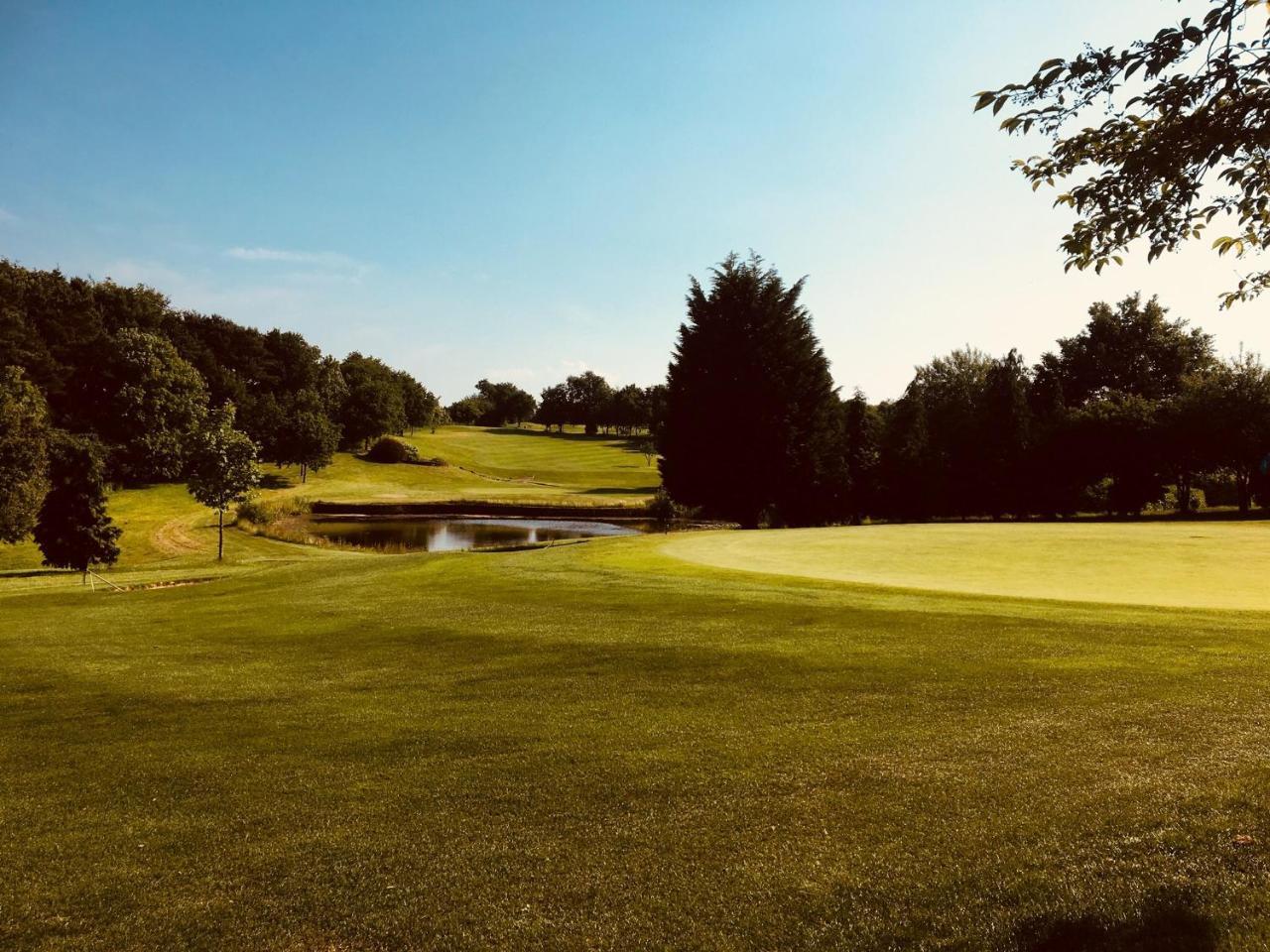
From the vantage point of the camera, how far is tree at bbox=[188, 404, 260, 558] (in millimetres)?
32969

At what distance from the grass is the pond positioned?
34335mm

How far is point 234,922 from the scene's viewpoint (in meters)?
4.02

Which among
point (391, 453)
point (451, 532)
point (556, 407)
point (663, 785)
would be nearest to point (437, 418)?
point (556, 407)

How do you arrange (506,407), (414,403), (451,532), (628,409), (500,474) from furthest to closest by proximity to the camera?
(506,407), (628,409), (414,403), (500,474), (451,532)

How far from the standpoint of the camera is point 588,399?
15250 cm

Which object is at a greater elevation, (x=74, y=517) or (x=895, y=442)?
(x=895, y=442)

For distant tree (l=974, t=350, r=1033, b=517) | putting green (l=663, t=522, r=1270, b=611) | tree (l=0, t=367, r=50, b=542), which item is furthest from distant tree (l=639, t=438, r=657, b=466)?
putting green (l=663, t=522, r=1270, b=611)

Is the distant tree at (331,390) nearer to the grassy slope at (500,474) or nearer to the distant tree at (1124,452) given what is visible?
the grassy slope at (500,474)

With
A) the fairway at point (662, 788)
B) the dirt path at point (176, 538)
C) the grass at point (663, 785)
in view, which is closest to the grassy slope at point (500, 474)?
the dirt path at point (176, 538)

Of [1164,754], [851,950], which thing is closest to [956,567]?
[1164,754]

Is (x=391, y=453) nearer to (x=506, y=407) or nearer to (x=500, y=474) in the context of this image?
(x=500, y=474)

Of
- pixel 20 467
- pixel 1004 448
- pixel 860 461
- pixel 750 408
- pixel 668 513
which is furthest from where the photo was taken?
pixel 668 513

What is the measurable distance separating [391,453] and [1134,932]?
89.5 metres

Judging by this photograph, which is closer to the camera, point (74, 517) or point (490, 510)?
point (74, 517)
